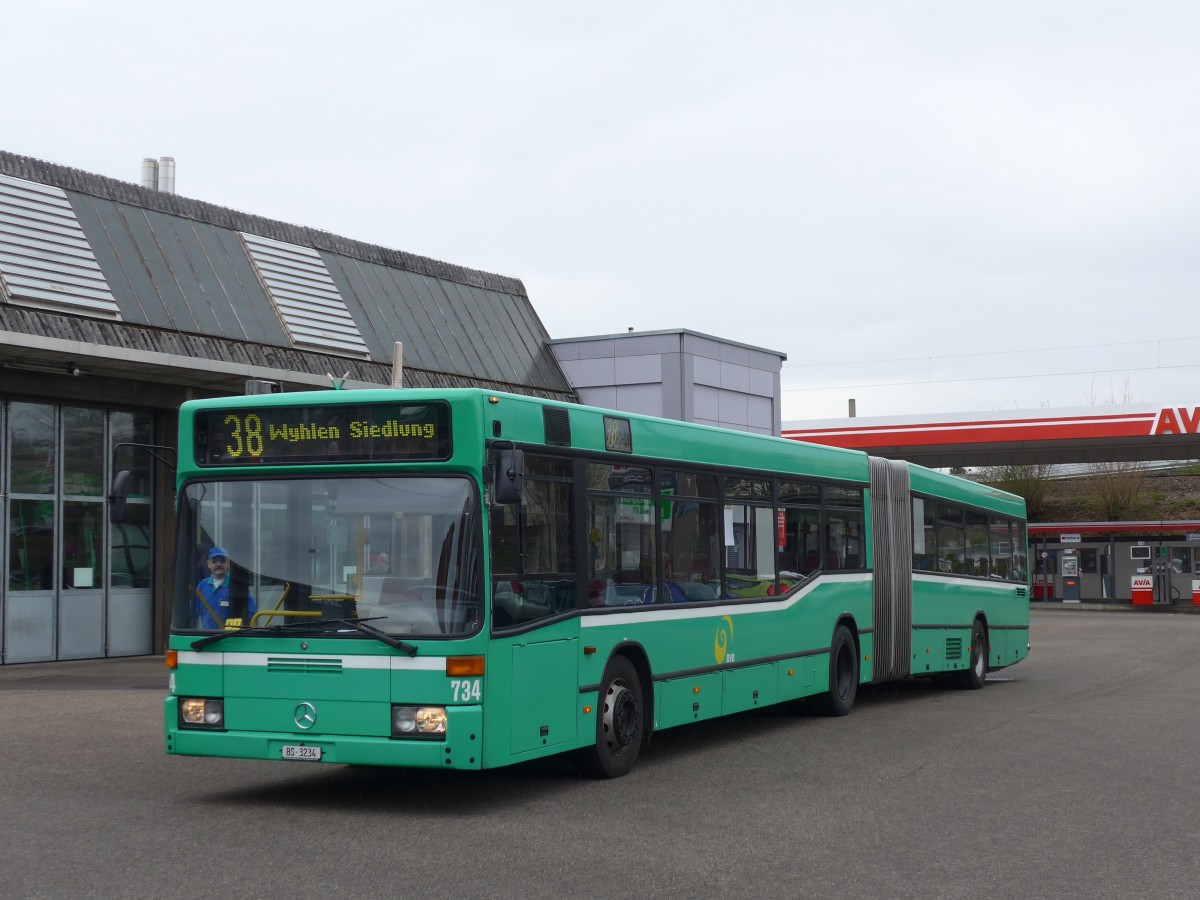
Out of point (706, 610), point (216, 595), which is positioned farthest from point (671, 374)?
point (216, 595)

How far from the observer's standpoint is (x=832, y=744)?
43.0 feet

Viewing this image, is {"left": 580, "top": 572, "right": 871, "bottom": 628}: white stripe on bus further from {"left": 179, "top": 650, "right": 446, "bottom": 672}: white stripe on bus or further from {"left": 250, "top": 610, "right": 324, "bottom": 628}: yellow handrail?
{"left": 250, "top": 610, "right": 324, "bottom": 628}: yellow handrail

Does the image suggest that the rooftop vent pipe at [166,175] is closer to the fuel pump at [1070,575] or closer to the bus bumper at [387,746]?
the bus bumper at [387,746]

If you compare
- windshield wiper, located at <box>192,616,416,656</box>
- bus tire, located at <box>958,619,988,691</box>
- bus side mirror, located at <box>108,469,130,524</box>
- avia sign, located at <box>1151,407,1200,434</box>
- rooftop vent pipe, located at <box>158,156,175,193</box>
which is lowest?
bus tire, located at <box>958,619,988,691</box>

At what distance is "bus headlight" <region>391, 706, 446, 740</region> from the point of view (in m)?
9.08

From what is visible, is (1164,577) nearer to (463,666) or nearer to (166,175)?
(166,175)

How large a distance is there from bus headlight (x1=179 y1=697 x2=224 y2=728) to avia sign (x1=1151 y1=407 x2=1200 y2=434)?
39664mm

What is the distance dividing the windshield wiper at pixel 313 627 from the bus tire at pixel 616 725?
2.01m

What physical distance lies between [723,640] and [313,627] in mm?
4412

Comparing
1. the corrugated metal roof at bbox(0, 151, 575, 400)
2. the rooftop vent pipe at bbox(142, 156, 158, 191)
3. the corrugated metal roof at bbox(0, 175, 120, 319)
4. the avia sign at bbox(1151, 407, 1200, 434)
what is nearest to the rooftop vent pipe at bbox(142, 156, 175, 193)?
the rooftop vent pipe at bbox(142, 156, 158, 191)

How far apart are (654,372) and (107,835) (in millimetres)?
23910

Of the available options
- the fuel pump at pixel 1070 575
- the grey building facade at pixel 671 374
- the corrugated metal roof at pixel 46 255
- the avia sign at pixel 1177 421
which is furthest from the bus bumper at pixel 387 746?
the fuel pump at pixel 1070 575

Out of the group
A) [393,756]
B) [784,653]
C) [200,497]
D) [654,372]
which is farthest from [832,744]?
[654,372]

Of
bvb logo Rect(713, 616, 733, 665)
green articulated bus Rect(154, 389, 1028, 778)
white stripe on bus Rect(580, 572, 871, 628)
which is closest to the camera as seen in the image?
green articulated bus Rect(154, 389, 1028, 778)
